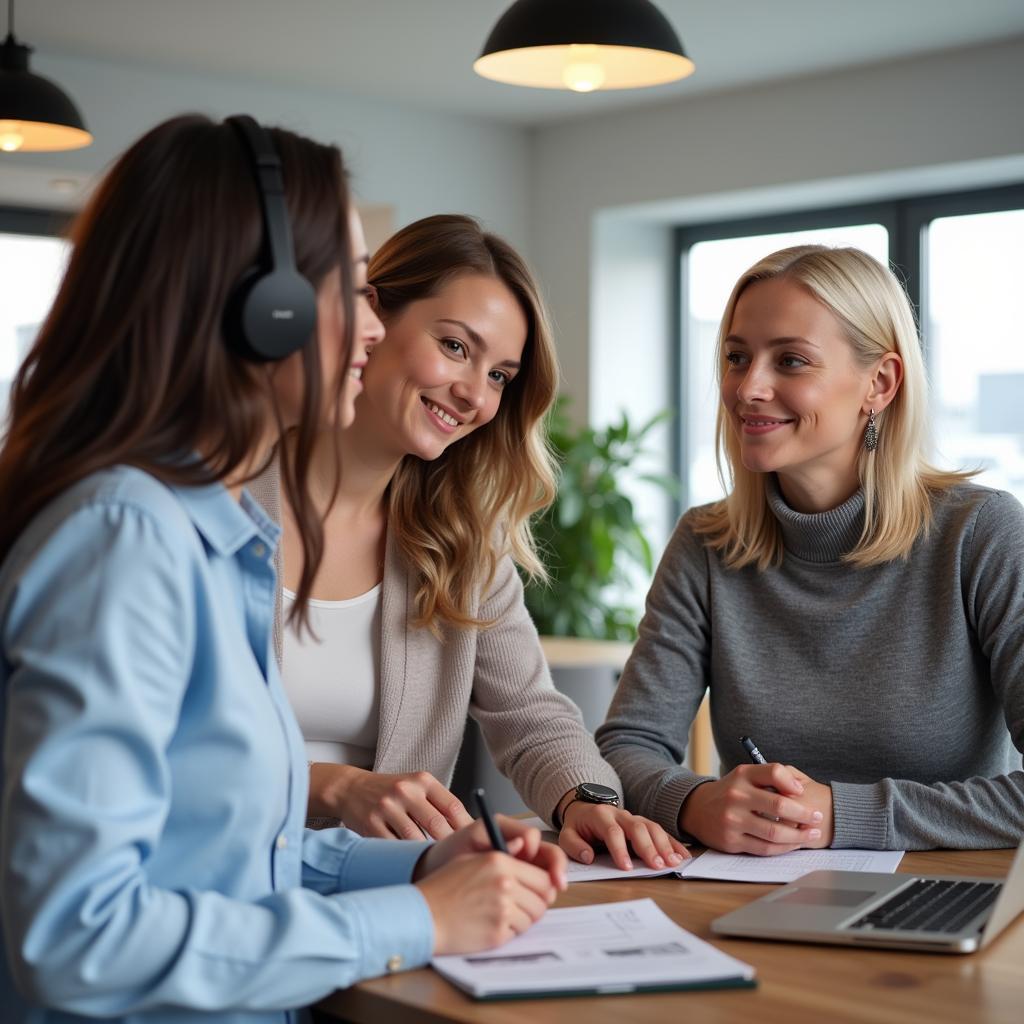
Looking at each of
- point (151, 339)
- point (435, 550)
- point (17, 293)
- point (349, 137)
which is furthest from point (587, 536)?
point (151, 339)

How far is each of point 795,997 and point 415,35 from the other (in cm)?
420

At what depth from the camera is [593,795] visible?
173 centimetres

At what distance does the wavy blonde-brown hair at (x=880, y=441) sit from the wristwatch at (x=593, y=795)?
0.48 metres

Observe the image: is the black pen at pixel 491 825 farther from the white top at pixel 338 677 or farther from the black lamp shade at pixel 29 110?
the black lamp shade at pixel 29 110

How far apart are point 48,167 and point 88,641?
432 cm

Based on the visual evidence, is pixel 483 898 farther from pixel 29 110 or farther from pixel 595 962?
pixel 29 110

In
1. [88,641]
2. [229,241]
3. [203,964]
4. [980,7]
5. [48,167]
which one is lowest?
[203,964]

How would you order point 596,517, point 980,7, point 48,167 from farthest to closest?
point 596,517 → point 48,167 → point 980,7

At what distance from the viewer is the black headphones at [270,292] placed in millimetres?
1110

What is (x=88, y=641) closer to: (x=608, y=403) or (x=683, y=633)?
(x=683, y=633)

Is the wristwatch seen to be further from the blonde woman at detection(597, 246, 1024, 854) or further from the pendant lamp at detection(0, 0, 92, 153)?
the pendant lamp at detection(0, 0, 92, 153)

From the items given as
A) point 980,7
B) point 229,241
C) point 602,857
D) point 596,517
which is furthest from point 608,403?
point 229,241

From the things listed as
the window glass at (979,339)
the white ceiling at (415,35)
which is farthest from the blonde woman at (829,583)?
the window glass at (979,339)

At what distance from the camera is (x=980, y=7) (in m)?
4.37
